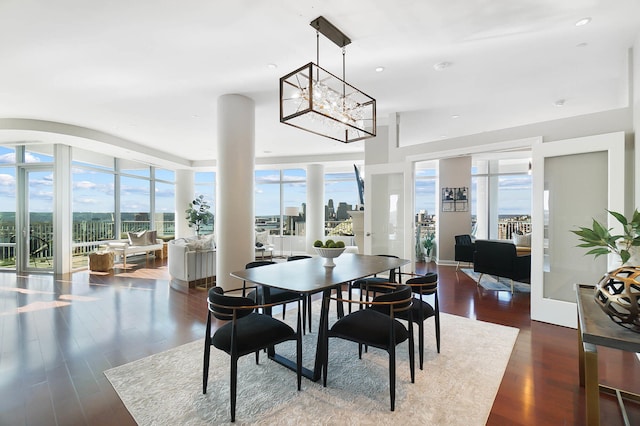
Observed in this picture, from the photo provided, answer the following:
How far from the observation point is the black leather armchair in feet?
21.8

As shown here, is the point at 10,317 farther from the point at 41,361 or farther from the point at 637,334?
the point at 637,334

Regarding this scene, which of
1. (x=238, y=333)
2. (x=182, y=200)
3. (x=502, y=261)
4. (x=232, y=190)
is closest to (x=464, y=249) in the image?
(x=502, y=261)

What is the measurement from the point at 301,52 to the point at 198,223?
6.93m

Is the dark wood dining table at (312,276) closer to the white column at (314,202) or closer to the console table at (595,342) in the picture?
the console table at (595,342)

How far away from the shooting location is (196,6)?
251cm

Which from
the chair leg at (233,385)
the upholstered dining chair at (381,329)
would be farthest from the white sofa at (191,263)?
the upholstered dining chair at (381,329)

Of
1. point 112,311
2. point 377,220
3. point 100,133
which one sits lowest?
point 112,311

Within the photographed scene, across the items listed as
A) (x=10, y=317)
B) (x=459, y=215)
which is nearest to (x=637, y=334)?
(x=10, y=317)

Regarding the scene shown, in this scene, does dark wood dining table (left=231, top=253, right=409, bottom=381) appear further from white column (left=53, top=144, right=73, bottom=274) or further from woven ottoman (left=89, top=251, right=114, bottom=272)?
white column (left=53, top=144, right=73, bottom=274)

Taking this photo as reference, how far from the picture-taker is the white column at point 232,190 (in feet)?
14.7

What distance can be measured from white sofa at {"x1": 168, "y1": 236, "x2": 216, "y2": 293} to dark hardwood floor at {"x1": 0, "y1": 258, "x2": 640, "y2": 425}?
0.96 feet

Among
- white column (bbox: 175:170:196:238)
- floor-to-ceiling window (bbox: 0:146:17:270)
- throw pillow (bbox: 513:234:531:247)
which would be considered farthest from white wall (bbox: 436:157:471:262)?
floor-to-ceiling window (bbox: 0:146:17:270)

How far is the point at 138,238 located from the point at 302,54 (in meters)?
7.08

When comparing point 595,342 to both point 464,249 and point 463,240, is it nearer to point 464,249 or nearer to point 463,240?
point 464,249
